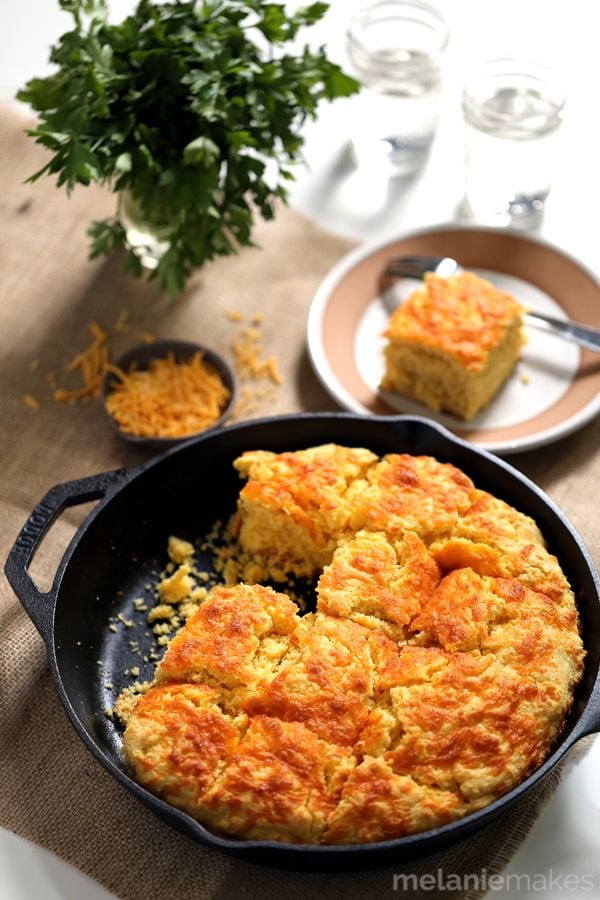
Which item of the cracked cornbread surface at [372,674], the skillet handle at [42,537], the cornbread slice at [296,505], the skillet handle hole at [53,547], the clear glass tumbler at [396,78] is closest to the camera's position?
the cracked cornbread surface at [372,674]

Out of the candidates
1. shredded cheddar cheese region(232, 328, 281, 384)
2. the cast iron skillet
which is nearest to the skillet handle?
the cast iron skillet

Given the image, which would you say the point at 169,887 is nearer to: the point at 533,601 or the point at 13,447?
the point at 533,601

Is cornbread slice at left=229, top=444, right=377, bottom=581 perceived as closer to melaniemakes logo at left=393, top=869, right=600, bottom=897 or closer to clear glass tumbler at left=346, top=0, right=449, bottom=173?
melaniemakes logo at left=393, top=869, right=600, bottom=897

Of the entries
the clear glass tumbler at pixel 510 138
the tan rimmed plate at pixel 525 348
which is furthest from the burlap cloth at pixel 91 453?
the clear glass tumbler at pixel 510 138

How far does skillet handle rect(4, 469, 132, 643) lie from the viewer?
3.29m

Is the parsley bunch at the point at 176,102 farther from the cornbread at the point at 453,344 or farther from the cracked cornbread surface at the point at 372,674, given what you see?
the cracked cornbread surface at the point at 372,674

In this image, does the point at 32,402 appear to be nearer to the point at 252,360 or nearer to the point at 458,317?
the point at 252,360

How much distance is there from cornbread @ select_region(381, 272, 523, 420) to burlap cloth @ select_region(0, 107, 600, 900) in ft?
1.12

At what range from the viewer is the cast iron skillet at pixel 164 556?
2889 millimetres

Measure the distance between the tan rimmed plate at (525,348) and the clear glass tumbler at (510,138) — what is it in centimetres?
34

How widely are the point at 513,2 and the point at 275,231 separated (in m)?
2.28

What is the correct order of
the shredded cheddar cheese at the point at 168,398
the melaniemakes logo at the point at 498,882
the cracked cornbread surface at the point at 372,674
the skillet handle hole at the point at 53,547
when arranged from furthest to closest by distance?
the shredded cheddar cheese at the point at 168,398, the skillet handle hole at the point at 53,547, the melaniemakes logo at the point at 498,882, the cracked cornbread surface at the point at 372,674

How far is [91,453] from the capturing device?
4316mm

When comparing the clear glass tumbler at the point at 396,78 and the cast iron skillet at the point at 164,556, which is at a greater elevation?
the clear glass tumbler at the point at 396,78
